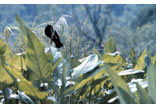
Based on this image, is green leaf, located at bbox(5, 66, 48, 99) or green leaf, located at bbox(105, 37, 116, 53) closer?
green leaf, located at bbox(5, 66, 48, 99)

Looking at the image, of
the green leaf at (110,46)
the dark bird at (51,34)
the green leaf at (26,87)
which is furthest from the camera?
the green leaf at (110,46)

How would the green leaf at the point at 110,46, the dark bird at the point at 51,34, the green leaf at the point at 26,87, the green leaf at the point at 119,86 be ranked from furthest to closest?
the green leaf at the point at 110,46 < the dark bird at the point at 51,34 < the green leaf at the point at 26,87 < the green leaf at the point at 119,86

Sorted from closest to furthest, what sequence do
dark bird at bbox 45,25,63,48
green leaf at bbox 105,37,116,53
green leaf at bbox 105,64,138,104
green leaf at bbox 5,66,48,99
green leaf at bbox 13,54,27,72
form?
green leaf at bbox 105,64,138,104 → green leaf at bbox 5,66,48,99 → green leaf at bbox 13,54,27,72 → dark bird at bbox 45,25,63,48 → green leaf at bbox 105,37,116,53

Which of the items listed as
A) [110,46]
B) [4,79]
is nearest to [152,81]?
[4,79]

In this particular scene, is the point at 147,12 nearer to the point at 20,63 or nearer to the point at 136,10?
the point at 136,10

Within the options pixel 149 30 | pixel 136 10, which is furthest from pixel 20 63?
pixel 136 10

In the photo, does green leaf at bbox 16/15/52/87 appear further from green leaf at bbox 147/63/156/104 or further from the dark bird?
green leaf at bbox 147/63/156/104

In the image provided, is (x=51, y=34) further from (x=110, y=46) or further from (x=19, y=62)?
(x=110, y=46)

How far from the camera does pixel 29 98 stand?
0.71m

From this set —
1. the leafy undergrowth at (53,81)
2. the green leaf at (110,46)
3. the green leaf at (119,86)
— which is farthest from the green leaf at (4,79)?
the green leaf at (110,46)

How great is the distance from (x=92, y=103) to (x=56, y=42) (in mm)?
270

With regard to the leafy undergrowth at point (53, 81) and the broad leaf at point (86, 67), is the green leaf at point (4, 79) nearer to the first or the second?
the leafy undergrowth at point (53, 81)

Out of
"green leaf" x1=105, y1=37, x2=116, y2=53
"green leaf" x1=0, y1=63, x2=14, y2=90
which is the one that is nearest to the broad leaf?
"green leaf" x1=0, y1=63, x2=14, y2=90

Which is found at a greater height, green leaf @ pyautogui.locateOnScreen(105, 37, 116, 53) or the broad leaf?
green leaf @ pyautogui.locateOnScreen(105, 37, 116, 53)
